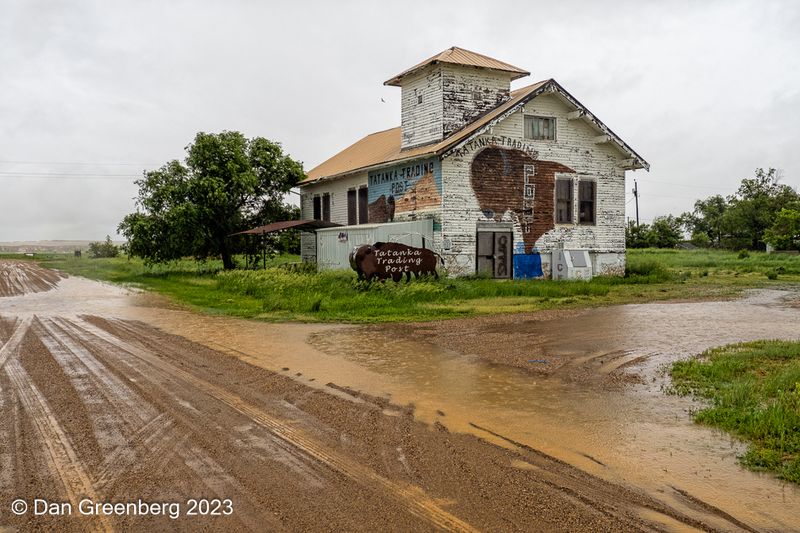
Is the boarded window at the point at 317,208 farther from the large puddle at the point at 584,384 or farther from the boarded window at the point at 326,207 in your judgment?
the large puddle at the point at 584,384

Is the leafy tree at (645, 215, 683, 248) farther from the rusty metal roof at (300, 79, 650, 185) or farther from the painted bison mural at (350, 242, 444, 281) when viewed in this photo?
the painted bison mural at (350, 242, 444, 281)

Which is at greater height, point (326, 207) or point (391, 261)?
point (326, 207)

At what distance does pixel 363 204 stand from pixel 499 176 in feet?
22.3

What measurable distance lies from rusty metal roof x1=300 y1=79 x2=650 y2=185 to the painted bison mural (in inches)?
147

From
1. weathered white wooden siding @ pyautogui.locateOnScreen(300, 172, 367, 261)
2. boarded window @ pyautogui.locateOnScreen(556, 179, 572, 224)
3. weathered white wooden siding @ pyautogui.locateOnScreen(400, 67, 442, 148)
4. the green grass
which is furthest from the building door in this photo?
the green grass

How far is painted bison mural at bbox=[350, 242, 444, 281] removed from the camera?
1891cm

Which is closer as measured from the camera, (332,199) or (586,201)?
(586,201)

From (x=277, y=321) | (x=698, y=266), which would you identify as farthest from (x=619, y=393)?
(x=698, y=266)

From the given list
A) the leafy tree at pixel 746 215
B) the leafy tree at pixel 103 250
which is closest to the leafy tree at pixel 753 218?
the leafy tree at pixel 746 215

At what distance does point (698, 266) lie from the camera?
36781 millimetres

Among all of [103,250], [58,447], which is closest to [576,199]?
[58,447]

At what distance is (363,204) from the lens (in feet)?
90.0

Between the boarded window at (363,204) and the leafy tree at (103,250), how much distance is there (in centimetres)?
4851

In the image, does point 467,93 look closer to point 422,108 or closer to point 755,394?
point 422,108
